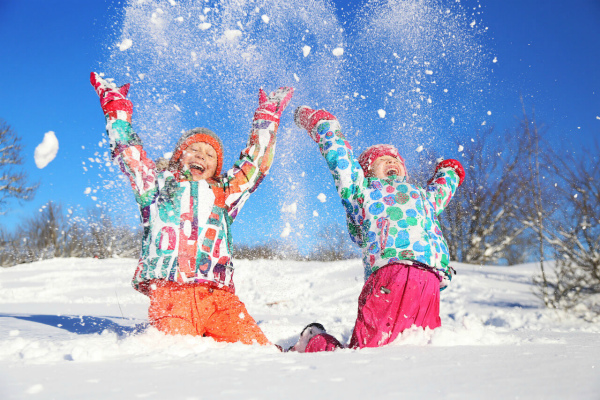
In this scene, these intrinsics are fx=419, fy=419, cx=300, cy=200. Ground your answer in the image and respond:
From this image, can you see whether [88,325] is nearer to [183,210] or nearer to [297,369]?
[183,210]

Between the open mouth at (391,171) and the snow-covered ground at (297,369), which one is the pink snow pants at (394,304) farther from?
the open mouth at (391,171)

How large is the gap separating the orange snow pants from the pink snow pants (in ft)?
1.97

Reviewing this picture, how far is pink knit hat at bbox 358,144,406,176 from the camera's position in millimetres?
3086

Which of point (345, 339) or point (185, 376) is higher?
point (185, 376)

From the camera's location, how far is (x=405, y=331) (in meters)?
2.23

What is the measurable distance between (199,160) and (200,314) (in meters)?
1.09

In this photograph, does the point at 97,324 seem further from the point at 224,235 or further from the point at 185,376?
the point at 185,376

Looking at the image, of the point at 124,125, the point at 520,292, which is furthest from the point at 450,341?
the point at 520,292

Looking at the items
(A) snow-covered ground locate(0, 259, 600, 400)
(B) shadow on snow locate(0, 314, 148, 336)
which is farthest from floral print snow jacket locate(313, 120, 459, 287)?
(B) shadow on snow locate(0, 314, 148, 336)

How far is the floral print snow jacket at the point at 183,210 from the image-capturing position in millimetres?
2518

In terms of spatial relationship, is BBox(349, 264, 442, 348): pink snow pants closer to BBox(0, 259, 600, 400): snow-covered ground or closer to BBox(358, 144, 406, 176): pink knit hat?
BBox(0, 259, 600, 400): snow-covered ground

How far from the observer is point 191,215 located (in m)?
2.63

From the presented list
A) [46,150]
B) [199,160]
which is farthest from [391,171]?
[46,150]

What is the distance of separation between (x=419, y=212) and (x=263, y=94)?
5.03 feet
